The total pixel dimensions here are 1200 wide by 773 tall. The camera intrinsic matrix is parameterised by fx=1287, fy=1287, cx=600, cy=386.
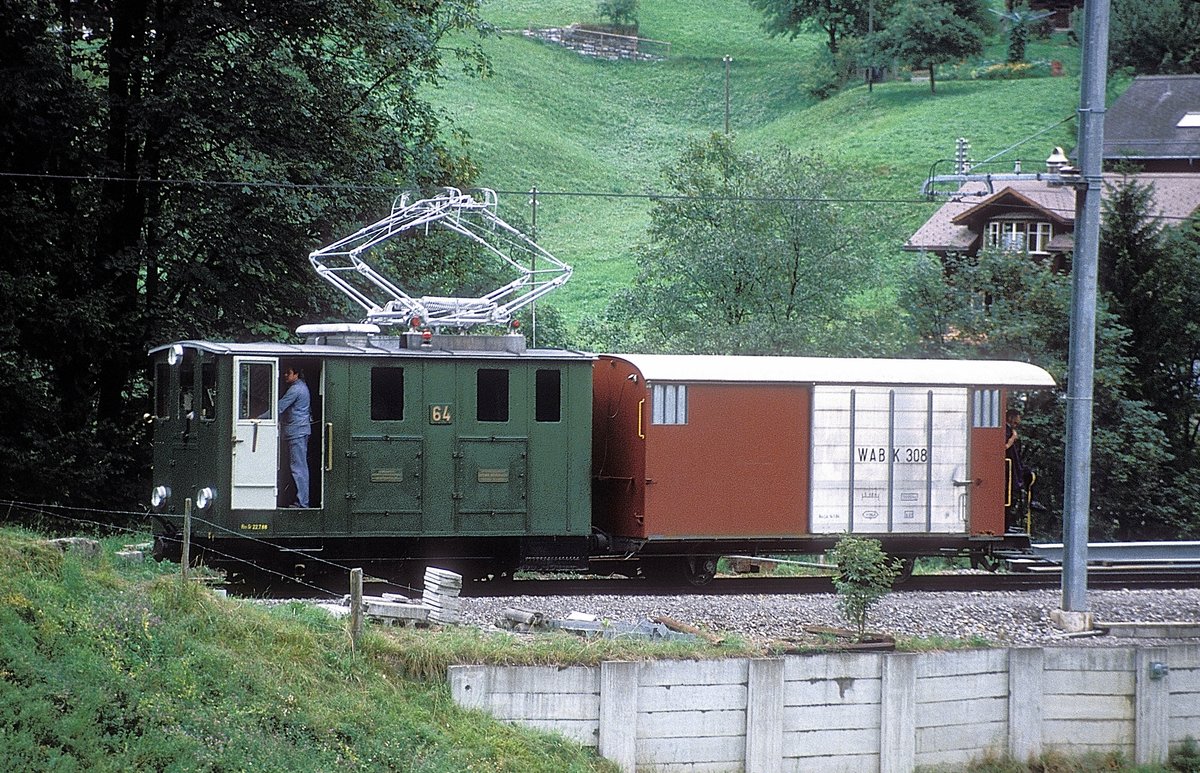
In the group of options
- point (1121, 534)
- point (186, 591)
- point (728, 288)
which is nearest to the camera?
point (186, 591)

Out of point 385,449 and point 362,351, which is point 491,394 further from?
point 362,351

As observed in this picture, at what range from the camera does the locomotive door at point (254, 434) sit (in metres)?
14.8

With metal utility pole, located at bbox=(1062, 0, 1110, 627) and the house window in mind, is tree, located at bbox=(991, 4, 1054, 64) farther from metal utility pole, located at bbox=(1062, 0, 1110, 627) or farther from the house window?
metal utility pole, located at bbox=(1062, 0, 1110, 627)

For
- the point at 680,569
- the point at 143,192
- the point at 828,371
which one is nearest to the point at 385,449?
the point at 680,569

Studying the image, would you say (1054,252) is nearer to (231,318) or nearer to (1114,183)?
(1114,183)

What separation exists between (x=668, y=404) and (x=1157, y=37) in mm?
70515

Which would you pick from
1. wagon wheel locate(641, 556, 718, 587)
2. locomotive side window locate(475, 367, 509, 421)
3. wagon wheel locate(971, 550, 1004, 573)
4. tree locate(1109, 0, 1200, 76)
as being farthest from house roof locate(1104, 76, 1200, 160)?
locomotive side window locate(475, 367, 509, 421)

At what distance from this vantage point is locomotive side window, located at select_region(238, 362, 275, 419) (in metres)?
14.8

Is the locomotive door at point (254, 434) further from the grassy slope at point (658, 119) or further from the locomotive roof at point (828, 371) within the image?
the grassy slope at point (658, 119)

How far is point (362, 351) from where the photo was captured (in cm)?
1530

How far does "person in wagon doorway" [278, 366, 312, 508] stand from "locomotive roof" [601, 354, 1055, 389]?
13.5 feet

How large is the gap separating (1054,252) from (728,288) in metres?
12.6

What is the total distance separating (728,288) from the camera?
32688 millimetres

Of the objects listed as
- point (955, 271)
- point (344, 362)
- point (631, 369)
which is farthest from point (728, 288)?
point (344, 362)
